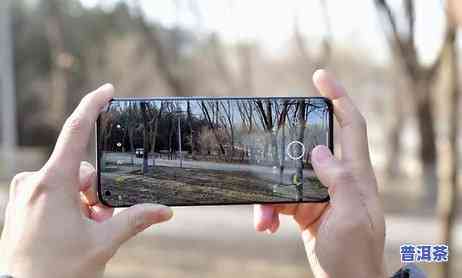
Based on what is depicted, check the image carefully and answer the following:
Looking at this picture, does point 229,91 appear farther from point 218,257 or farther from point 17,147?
point 17,147

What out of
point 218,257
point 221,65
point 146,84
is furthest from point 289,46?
point 218,257

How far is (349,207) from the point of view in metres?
0.87

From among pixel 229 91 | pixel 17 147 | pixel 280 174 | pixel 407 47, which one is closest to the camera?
pixel 280 174

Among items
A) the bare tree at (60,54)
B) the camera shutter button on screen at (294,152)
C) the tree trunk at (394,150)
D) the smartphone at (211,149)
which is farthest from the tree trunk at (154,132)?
the tree trunk at (394,150)

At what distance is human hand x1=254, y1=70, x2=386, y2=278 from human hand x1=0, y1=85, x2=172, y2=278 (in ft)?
0.93

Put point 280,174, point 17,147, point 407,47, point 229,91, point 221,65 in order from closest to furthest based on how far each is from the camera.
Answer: point 280,174, point 407,47, point 229,91, point 221,65, point 17,147

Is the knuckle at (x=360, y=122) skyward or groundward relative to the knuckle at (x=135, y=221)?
skyward

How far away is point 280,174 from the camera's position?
983 mm

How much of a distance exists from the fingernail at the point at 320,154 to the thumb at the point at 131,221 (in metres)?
0.25

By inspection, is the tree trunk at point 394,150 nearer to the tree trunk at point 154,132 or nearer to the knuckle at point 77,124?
the tree trunk at point 154,132

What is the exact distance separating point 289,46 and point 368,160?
297cm

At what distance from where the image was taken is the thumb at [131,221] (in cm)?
81

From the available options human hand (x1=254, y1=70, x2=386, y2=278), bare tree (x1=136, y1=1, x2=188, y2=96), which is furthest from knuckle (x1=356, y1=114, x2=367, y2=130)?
bare tree (x1=136, y1=1, x2=188, y2=96)

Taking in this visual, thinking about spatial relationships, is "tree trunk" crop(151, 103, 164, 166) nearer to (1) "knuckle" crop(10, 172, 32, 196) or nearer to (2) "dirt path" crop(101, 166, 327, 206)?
(2) "dirt path" crop(101, 166, 327, 206)
